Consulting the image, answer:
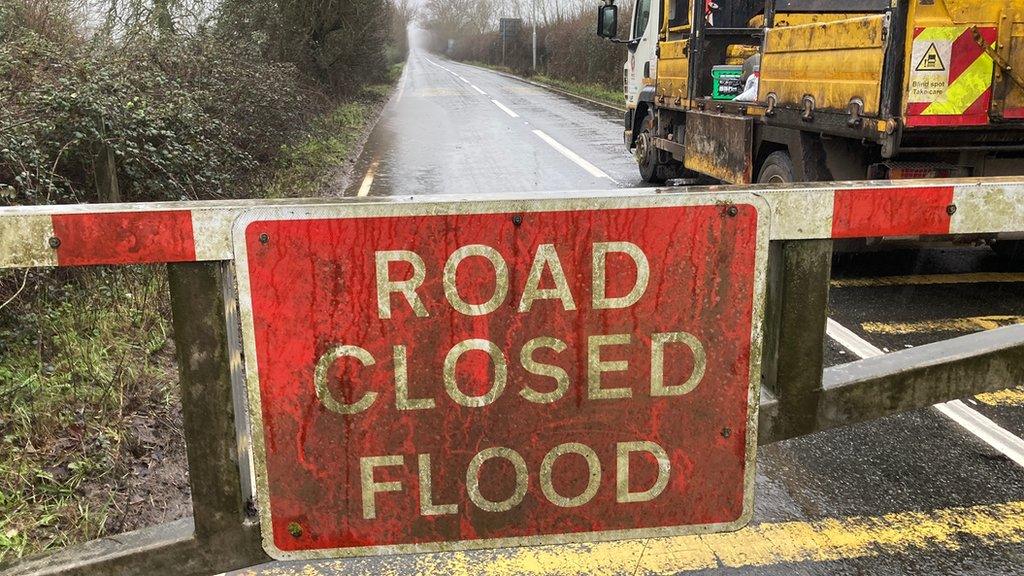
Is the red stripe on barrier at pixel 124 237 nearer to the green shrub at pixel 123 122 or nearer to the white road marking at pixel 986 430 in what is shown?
the green shrub at pixel 123 122

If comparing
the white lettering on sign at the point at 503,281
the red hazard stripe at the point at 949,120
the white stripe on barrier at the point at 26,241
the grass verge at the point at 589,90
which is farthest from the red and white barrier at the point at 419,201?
the grass verge at the point at 589,90

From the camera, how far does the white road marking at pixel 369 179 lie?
11.4 metres

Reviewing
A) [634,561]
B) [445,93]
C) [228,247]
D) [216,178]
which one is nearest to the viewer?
[228,247]

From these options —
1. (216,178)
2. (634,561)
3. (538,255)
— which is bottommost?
(634,561)

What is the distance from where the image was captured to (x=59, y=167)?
595cm

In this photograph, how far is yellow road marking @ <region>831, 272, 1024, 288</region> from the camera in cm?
652

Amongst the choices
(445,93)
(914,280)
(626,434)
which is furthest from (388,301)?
(445,93)

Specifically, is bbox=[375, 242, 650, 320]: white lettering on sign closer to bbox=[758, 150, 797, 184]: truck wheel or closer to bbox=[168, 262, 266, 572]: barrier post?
bbox=[168, 262, 266, 572]: barrier post

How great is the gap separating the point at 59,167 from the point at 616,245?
525 centimetres

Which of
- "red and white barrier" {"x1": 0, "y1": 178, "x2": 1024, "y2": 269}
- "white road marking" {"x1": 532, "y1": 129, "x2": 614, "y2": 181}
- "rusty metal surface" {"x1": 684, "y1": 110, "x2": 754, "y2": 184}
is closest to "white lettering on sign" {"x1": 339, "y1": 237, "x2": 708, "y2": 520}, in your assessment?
"red and white barrier" {"x1": 0, "y1": 178, "x2": 1024, "y2": 269}

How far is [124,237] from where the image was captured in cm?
182

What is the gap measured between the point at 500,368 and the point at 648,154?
1022 centimetres

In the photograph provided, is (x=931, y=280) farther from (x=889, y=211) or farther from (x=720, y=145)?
(x=889, y=211)

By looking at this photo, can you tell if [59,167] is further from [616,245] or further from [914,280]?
[914,280]
